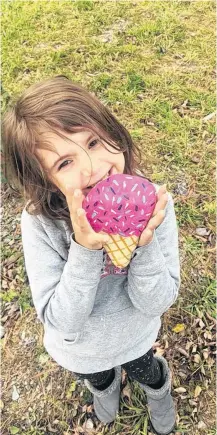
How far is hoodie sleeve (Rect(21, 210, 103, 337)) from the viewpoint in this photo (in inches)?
64.9

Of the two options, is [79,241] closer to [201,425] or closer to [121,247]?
[121,247]

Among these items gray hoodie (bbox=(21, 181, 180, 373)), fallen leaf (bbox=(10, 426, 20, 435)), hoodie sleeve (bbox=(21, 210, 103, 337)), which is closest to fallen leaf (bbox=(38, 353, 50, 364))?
fallen leaf (bbox=(10, 426, 20, 435))

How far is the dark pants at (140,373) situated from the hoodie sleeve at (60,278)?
1.48 ft

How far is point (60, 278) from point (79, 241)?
28 cm

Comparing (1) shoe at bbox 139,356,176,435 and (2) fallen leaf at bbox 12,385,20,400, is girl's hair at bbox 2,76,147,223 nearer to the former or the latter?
(1) shoe at bbox 139,356,176,435

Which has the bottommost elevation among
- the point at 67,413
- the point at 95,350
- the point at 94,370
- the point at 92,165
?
the point at 67,413

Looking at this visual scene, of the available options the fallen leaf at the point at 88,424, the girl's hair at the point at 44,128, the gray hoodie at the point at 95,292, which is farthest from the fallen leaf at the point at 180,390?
the girl's hair at the point at 44,128

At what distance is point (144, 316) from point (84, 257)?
0.56m

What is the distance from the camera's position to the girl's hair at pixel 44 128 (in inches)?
67.0

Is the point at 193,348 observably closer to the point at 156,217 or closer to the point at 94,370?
the point at 94,370

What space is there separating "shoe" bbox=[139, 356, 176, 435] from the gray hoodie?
0.40 meters

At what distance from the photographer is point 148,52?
4.42m

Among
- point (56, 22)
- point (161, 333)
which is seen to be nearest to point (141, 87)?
point (56, 22)

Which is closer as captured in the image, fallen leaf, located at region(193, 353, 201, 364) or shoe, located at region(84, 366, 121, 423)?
shoe, located at region(84, 366, 121, 423)
